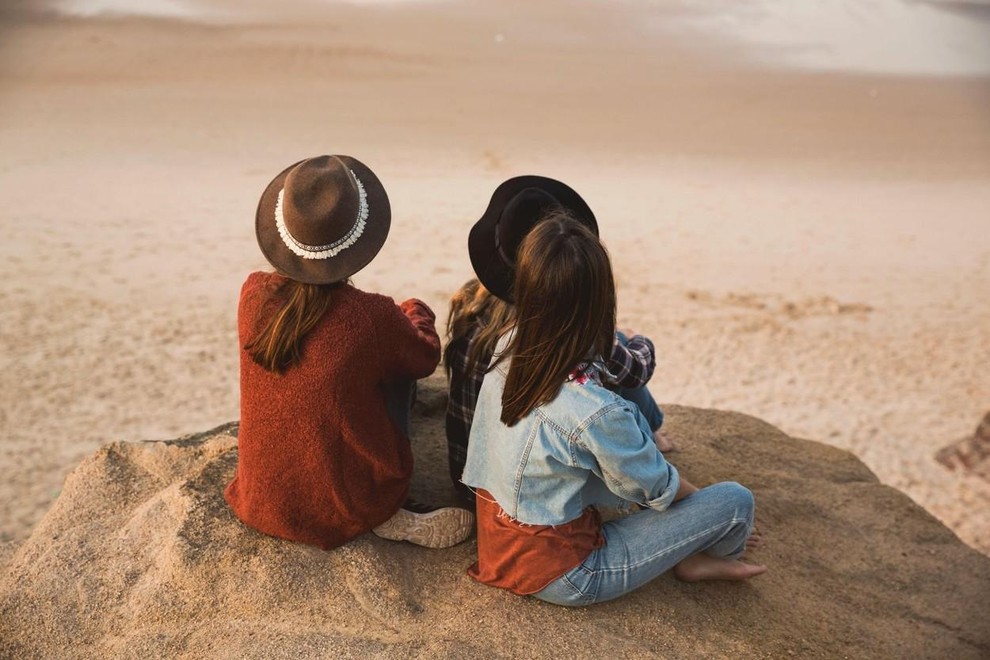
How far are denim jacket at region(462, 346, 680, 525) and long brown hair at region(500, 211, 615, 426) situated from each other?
0.06 metres

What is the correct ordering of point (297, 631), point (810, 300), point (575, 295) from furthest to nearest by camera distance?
point (810, 300), point (297, 631), point (575, 295)

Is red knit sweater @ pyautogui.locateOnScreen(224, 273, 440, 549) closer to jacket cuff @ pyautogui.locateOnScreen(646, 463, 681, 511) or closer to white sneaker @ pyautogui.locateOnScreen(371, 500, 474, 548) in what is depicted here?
white sneaker @ pyautogui.locateOnScreen(371, 500, 474, 548)

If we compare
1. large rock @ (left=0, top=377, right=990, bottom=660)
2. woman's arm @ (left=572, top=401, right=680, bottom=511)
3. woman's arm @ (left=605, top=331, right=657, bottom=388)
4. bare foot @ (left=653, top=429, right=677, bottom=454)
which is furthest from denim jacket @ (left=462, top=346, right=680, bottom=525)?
bare foot @ (left=653, top=429, right=677, bottom=454)

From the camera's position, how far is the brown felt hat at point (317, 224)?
6.72ft

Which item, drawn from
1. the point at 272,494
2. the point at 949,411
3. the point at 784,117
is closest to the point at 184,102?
the point at 784,117

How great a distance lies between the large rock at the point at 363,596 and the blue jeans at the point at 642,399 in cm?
56

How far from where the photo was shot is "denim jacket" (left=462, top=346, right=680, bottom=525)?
202cm

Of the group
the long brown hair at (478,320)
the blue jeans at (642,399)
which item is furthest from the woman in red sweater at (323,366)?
the blue jeans at (642,399)

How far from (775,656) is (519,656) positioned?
734 millimetres

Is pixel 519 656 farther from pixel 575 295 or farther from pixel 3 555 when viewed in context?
pixel 3 555

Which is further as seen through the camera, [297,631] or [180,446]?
[180,446]

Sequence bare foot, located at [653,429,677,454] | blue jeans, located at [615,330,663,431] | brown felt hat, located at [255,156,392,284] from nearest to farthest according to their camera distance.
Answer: brown felt hat, located at [255,156,392,284] < blue jeans, located at [615,330,663,431] < bare foot, located at [653,429,677,454]

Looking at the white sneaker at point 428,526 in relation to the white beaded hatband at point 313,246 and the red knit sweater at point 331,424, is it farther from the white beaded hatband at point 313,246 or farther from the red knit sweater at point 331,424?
the white beaded hatband at point 313,246

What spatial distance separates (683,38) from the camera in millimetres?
21422
